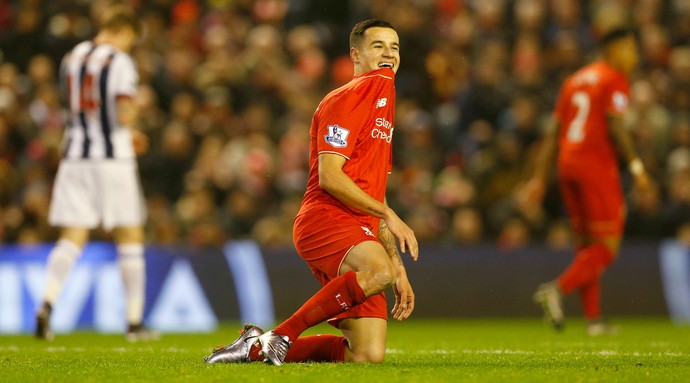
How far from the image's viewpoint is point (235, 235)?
42.1ft

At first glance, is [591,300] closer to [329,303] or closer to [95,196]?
[95,196]

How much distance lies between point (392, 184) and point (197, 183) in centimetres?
224

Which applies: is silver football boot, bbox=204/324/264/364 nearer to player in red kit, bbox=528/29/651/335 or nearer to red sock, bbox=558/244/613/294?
player in red kit, bbox=528/29/651/335

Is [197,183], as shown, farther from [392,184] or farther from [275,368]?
[275,368]

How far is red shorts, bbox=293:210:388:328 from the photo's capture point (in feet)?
19.2

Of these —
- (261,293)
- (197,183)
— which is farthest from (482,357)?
(197,183)

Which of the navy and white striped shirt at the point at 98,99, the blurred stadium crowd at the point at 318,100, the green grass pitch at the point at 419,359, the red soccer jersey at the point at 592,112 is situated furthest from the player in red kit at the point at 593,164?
the navy and white striped shirt at the point at 98,99

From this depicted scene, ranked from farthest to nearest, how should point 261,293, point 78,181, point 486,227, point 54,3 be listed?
point 54,3
point 486,227
point 261,293
point 78,181

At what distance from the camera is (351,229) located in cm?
588

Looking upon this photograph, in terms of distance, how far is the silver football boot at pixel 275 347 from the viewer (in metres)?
5.64

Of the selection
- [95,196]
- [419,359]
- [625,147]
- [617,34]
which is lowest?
[419,359]

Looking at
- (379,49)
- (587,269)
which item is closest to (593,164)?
(587,269)

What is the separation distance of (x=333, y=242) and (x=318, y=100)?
8787 millimetres

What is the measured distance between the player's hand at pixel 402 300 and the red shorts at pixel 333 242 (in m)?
0.10
